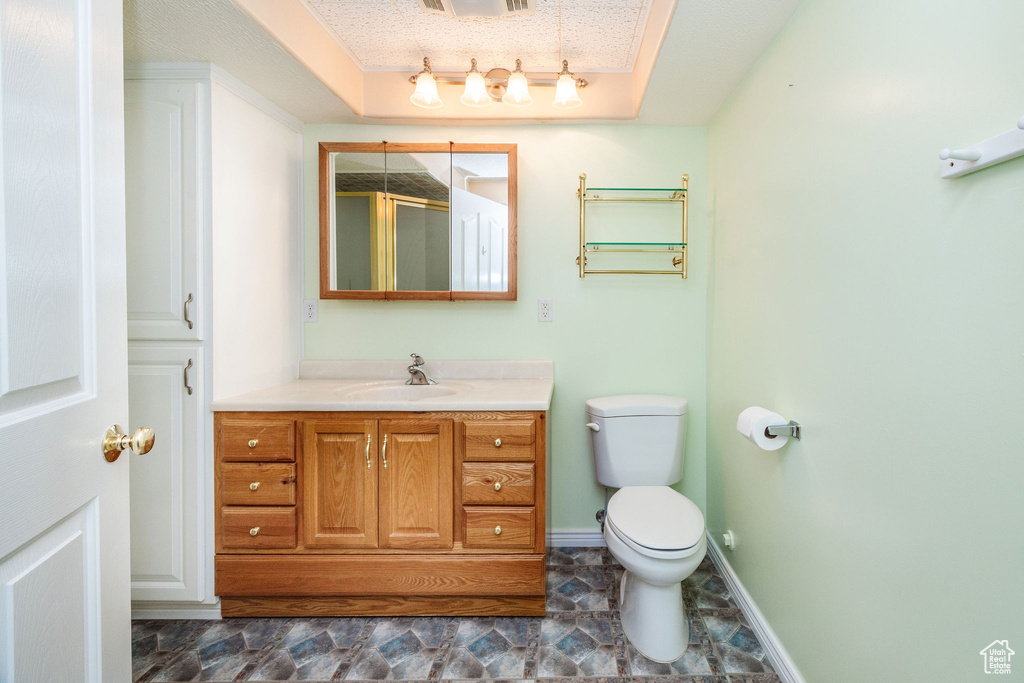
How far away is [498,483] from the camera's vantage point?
5.47 feet

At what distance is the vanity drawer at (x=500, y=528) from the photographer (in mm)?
1672

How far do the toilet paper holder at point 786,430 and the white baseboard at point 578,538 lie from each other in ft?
3.67

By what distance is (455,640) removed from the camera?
1.59 m

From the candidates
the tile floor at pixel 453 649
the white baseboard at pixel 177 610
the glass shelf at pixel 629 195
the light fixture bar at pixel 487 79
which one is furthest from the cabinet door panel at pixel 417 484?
Answer: the light fixture bar at pixel 487 79

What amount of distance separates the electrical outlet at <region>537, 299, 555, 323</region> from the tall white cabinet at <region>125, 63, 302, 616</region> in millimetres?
1279

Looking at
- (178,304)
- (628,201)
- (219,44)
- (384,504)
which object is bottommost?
(384,504)

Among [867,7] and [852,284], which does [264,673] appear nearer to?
[852,284]

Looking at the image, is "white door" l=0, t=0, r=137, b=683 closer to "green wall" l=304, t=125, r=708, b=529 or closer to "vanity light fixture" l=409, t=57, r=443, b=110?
"vanity light fixture" l=409, t=57, r=443, b=110

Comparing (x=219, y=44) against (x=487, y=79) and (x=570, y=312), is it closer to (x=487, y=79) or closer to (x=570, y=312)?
(x=487, y=79)

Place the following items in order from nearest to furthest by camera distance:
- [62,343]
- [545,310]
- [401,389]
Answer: [62,343] → [401,389] → [545,310]

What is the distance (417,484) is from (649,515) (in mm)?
844

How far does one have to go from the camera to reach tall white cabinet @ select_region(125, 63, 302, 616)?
63.0 inches

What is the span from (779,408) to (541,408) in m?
0.78

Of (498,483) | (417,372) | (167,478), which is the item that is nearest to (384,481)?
(498,483)
